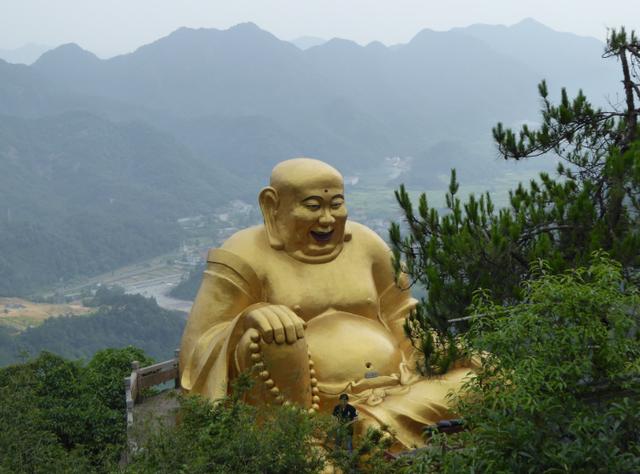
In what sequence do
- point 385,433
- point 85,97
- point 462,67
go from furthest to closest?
point 462,67 → point 85,97 → point 385,433

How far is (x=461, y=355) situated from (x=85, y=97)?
129065mm

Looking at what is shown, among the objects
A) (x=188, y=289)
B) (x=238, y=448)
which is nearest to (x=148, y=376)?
(x=238, y=448)

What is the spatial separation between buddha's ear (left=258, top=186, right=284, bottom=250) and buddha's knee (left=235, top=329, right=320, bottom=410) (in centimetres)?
119

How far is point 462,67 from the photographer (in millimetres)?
140500

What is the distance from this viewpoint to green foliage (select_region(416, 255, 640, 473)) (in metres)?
4.03

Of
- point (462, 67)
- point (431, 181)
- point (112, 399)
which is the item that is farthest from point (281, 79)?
point (112, 399)

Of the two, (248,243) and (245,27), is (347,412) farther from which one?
(245,27)

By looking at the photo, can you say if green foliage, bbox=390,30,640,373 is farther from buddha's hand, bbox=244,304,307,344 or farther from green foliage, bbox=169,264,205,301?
green foliage, bbox=169,264,205,301

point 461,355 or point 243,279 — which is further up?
point 243,279

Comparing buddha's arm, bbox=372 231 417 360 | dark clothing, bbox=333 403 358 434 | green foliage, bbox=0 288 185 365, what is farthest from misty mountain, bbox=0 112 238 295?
dark clothing, bbox=333 403 358 434

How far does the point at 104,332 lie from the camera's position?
43.7 meters

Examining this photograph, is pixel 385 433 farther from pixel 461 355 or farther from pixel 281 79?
pixel 281 79

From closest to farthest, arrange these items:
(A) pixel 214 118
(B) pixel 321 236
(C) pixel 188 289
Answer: (B) pixel 321 236 → (C) pixel 188 289 → (A) pixel 214 118

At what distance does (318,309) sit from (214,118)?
12060 centimetres
